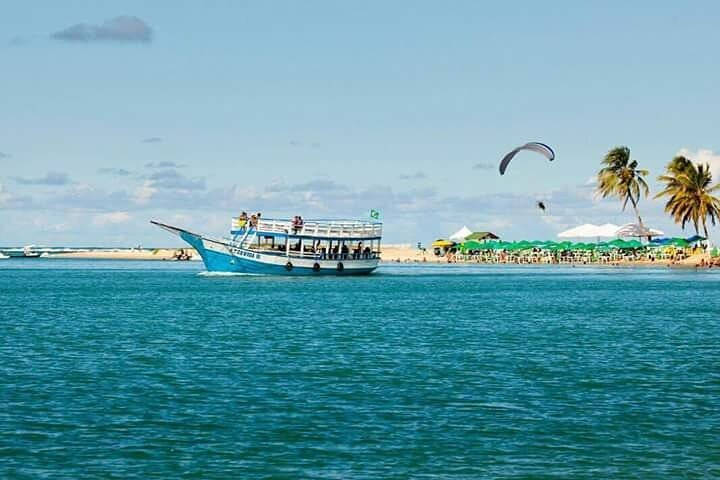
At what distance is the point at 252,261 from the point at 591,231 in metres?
53.5

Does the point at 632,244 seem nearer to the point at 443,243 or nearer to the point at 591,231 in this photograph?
the point at 591,231

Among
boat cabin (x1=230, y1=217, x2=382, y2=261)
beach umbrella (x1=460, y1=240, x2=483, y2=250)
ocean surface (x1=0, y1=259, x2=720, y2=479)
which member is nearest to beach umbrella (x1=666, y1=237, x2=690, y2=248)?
beach umbrella (x1=460, y1=240, x2=483, y2=250)

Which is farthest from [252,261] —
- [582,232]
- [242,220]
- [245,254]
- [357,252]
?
[582,232]

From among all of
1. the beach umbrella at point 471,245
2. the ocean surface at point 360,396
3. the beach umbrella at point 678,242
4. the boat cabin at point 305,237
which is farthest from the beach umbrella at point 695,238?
the ocean surface at point 360,396

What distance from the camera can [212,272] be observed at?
99.5m

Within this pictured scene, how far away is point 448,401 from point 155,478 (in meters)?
8.81

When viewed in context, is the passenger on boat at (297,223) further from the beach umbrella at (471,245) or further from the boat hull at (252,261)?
the beach umbrella at (471,245)

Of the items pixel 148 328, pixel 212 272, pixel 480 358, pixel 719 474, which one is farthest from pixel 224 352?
pixel 212 272

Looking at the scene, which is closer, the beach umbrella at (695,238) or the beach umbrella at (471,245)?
the beach umbrella at (695,238)

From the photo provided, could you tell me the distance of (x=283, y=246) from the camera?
9431 centimetres

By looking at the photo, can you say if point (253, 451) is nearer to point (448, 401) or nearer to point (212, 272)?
point (448, 401)

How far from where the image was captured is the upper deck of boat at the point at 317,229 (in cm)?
9131

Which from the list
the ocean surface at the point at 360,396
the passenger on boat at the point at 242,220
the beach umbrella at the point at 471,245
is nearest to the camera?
the ocean surface at the point at 360,396

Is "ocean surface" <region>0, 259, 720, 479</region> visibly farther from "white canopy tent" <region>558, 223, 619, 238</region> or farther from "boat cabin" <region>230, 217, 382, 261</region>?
"white canopy tent" <region>558, 223, 619, 238</region>
